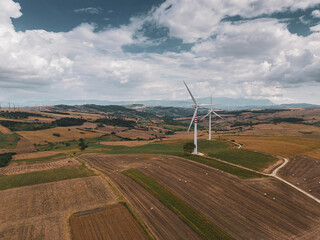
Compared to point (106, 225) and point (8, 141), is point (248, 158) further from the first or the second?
point (8, 141)

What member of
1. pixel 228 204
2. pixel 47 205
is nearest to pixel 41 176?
pixel 47 205

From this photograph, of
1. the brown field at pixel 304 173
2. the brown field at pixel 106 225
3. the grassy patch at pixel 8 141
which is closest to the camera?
the brown field at pixel 106 225

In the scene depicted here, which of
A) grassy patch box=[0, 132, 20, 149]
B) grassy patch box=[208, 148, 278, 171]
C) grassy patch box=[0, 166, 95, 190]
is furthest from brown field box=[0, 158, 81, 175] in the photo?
grassy patch box=[208, 148, 278, 171]

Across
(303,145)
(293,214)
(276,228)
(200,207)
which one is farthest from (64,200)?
(303,145)

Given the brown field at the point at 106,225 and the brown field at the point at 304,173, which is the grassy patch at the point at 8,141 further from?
the brown field at the point at 304,173

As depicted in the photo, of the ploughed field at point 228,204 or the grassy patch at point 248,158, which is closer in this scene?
the ploughed field at point 228,204

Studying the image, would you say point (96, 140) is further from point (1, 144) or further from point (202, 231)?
point (202, 231)

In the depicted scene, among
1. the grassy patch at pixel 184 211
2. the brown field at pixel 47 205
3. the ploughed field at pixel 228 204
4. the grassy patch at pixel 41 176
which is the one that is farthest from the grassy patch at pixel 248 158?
the grassy patch at pixel 41 176

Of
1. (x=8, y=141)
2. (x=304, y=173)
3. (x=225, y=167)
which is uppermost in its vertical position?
(x=225, y=167)
